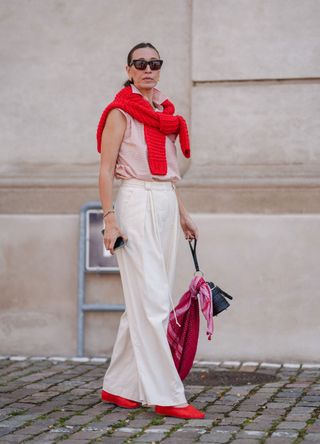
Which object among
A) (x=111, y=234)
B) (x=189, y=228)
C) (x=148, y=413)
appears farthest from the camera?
(x=189, y=228)

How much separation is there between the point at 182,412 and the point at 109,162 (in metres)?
1.40

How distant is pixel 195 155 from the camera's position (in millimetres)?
7836

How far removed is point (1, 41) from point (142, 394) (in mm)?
3686

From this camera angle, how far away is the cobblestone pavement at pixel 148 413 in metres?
5.07

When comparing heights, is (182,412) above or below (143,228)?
below

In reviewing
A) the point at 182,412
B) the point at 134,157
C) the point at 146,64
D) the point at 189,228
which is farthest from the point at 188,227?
the point at 182,412

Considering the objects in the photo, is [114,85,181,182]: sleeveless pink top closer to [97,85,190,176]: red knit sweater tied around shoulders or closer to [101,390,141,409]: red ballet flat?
[97,85,190,176]: red knit sweater tied around shoulders

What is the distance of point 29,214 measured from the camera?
802 cm

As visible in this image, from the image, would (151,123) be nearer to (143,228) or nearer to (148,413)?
(143,228)

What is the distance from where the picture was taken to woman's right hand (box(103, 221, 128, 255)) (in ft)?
18.0

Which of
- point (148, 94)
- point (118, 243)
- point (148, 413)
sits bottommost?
point (148, 413)

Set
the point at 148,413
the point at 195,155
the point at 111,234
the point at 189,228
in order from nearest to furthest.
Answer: the point at 111,234 → the point at 148,413 → the point at 189,228 → the point at 195,155

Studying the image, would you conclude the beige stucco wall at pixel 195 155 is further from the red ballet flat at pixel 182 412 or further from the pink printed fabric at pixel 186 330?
the red ballet flat at pixel 182 412

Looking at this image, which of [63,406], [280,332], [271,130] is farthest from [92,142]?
[63,406]
